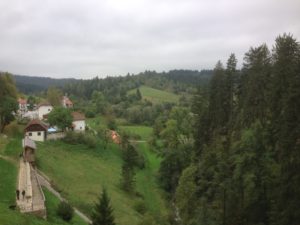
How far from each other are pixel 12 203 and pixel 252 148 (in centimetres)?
2276

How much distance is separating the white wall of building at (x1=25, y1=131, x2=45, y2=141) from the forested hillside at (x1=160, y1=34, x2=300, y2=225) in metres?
26.1

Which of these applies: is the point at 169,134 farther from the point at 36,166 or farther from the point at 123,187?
the point at 36,166

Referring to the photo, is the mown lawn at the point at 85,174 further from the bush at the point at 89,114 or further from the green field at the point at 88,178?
the bush at the point at 89,114

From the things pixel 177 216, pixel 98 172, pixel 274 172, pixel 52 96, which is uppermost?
pixel 52 96

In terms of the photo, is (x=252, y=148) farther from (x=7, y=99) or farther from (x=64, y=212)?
(x=7, y=99)

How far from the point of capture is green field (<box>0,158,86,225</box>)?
27750mm

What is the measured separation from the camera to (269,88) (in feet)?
146

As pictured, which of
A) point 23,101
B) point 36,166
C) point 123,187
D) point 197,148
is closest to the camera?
point 36,166

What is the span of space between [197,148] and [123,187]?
12.4 meters

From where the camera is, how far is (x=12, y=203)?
3381 cm

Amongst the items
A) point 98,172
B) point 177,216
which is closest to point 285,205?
point 177,216

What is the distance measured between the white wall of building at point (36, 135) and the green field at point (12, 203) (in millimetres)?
19412

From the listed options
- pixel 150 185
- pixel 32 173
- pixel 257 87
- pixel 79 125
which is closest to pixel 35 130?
pixel 79 125

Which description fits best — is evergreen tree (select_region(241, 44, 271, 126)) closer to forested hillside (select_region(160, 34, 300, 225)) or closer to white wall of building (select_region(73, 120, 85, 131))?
forested hillside (select_region(160, 34, 300, 225))
